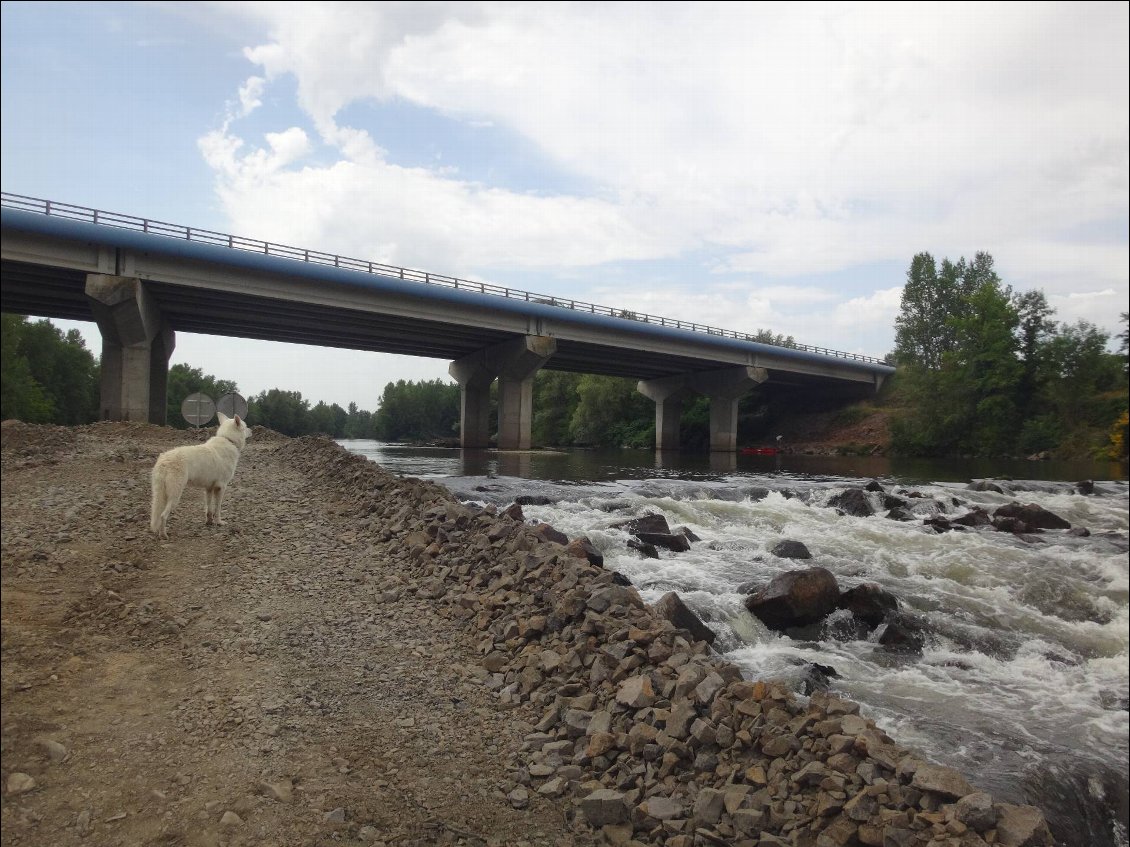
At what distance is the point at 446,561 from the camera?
807cm

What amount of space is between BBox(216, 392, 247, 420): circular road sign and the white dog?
2 cm

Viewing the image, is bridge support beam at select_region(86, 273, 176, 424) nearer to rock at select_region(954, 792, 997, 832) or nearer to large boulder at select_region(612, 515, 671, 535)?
rock at select_region(954, 792, 997, 832)

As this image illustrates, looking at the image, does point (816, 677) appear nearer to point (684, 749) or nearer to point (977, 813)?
point (684, 749)

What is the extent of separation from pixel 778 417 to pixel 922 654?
63.0m

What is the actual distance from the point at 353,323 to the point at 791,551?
14.4 meters

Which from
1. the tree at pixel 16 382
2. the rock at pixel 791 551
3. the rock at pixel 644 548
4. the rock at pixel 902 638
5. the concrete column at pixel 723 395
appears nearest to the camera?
the tree at pixel 16 382

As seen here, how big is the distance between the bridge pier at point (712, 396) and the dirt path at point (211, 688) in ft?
178

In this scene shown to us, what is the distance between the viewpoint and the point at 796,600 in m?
8.94

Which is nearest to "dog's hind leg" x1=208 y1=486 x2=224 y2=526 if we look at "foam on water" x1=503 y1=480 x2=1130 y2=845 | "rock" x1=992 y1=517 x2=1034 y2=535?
Answer: "foam on water" x1=503 y1=480 x2=1130 y2=845

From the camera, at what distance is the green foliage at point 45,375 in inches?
52.5

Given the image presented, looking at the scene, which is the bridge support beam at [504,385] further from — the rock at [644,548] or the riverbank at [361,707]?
the riverbank at [361,707]

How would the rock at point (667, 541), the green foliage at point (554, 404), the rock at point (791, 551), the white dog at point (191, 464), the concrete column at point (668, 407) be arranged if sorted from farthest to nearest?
the green foliage at point (554, 404) < the concrete column at point (668, 407) < the rock at point (667, 541) < the rock at point (791, 551) < the white dog at point (191, 464)

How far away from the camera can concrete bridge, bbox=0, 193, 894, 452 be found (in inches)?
81.4

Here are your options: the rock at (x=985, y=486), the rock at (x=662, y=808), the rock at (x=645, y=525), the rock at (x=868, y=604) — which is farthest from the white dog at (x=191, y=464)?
the rock at (x=985, y=486)
